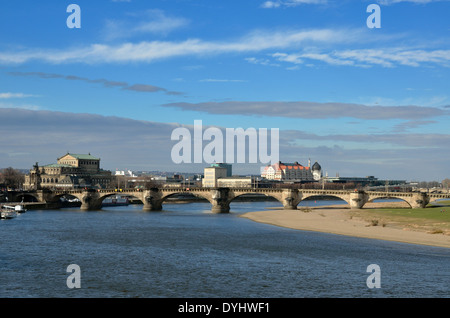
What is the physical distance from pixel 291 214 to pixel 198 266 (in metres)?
69.1

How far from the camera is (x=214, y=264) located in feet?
166

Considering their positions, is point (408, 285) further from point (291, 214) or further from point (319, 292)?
point (291, 214)

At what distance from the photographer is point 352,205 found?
130 metres

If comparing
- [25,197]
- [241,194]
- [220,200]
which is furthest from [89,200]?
[241,194]

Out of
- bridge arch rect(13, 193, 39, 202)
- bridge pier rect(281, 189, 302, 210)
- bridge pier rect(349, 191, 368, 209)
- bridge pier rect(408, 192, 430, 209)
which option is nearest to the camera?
bridge pier rect(408, 192, 430, 209)

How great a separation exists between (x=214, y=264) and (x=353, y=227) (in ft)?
134

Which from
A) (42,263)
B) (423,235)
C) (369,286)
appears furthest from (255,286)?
(423,235)

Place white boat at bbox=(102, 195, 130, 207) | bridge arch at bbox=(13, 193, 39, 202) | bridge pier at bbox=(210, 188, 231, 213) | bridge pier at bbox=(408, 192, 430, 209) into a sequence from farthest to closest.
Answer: white boat at bbox=(102, 195, 130, 207)
bridge arch at bbox=(13, 193, 39, 202)
bridge pier at bbox=(210, 188, 231, 213)
bridge pier at bbox=(408, 192, 430, 209)

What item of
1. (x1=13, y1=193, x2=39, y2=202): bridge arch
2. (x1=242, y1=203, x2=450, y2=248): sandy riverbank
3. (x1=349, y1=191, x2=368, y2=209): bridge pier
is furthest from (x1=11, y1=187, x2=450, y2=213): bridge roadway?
(x1=13, y1=193, x2=39, y2=202): bridge arch

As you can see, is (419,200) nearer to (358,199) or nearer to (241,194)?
(358,199)

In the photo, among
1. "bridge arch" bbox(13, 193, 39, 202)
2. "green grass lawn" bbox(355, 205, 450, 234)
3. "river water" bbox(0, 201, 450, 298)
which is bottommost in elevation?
"river water" bbox(0, 201, 450, 298)

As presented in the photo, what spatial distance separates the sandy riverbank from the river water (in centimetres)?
401

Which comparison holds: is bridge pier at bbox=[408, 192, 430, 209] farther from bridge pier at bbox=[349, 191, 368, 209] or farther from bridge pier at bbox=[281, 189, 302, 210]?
bridge pier at bbox=[281, 189, 302, 210]

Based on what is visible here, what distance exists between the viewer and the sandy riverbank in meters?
68.8
